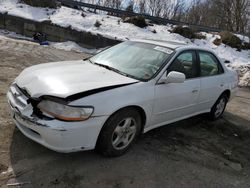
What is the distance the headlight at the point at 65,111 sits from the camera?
3.47 meters

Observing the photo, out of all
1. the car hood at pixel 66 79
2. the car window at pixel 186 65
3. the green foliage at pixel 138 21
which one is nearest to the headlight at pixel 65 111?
the car hood at pixel 66 79

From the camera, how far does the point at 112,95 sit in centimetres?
378

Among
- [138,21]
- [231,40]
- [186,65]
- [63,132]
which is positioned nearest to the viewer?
[63,132]

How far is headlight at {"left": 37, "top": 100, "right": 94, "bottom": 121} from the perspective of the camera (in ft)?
11.4

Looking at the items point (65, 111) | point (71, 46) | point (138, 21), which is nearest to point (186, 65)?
point (65, 111)

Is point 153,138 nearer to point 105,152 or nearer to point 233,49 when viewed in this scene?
point 105,152

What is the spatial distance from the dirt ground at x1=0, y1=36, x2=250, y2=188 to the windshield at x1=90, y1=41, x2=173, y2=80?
1.05 metres

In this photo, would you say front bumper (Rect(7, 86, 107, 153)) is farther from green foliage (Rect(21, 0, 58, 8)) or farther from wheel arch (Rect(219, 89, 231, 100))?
green foliage (Rect(21, 0, 58, 8))

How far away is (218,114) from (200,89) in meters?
1.31

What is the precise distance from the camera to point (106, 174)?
371 centimetres

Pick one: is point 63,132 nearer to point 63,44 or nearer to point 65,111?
point 65,111

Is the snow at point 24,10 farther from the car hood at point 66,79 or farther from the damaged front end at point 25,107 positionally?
the damaged front end at point 25,107

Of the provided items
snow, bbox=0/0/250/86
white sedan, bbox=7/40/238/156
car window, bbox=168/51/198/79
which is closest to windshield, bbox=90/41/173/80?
white sedan, bbox=7/40/238/156

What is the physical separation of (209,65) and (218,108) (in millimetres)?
990
